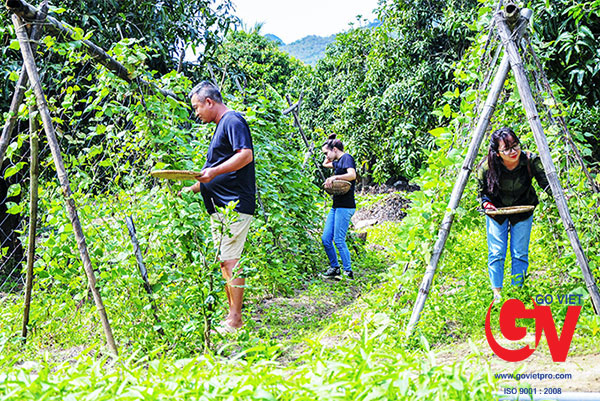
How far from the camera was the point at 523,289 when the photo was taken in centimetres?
368

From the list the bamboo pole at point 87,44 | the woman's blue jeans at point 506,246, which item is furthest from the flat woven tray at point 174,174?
the woman's blue jeans at point 506,246

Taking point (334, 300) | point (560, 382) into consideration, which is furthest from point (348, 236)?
point (560, 382)

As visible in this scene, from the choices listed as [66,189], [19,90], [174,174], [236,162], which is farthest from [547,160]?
[19,90]

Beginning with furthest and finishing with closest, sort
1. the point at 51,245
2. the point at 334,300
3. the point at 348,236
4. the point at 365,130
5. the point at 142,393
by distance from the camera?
the point at 365,130 < the point at 348,236 < the point at 334,300 < the point at 51,245 < the point at 142,393

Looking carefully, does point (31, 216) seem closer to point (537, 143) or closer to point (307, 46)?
point (537, 143)

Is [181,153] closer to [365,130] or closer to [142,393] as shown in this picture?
[142,393]

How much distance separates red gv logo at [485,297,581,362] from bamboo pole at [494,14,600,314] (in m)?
0.21

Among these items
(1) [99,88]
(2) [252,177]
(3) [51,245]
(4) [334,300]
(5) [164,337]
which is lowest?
(4) [334,300]

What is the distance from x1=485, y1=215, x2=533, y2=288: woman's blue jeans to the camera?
3609 millimetres

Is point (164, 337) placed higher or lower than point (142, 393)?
lower

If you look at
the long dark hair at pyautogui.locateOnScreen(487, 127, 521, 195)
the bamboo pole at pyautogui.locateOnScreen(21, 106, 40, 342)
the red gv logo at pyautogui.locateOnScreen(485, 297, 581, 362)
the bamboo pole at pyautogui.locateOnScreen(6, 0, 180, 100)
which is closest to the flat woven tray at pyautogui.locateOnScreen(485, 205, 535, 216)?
the long dark hair at pyautogui.locateOnScreen(487, 127, 521, 195)

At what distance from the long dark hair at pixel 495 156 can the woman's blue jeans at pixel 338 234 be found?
236 centimetres

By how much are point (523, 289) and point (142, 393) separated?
2.87 meters

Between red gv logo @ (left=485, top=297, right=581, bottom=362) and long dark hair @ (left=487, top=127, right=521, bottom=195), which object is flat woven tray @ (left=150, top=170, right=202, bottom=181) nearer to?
red gv logo @ (left=485, top=297, right=581, bottom=362)
